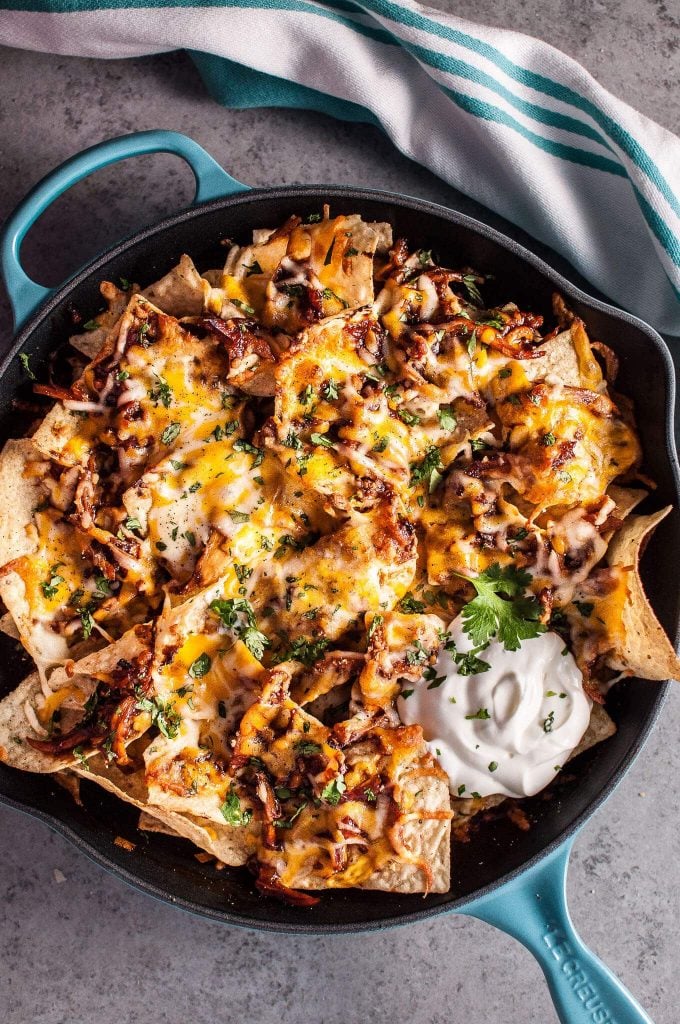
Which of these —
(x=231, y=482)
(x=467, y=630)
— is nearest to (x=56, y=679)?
(x=231, y=482)

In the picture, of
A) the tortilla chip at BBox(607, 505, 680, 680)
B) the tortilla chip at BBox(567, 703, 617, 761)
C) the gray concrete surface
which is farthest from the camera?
the gray concrete surface

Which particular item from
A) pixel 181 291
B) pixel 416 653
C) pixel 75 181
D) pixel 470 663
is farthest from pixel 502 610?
pixel 75 181

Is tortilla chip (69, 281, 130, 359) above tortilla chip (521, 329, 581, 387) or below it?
above

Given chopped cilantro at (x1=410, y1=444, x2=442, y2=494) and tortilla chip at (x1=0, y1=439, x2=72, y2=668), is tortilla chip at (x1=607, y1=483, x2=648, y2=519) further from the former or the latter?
tortilla chip at (x1=0, y1=439, x2=72, y2=668)

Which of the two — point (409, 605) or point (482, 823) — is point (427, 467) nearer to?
point (409, 605)

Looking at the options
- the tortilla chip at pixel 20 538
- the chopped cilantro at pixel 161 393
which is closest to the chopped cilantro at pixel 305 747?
the tortilla chip at pixel 20 538

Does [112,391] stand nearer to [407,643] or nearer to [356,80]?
[407,643]

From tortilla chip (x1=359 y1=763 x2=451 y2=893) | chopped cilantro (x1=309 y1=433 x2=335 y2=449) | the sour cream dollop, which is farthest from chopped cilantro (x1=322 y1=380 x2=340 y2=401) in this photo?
tortilla chip (x1=359 y1=763 x2=451 y2=893)
